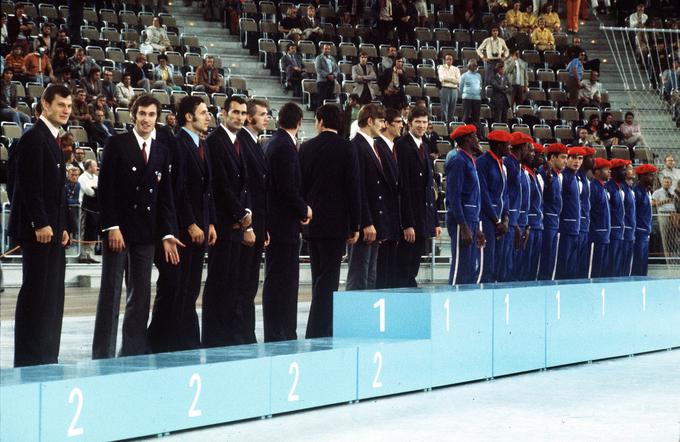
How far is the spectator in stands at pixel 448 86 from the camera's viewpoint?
2166 cm

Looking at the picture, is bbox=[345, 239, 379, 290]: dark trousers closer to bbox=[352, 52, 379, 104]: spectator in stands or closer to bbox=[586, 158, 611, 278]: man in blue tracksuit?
bbox=[586, 158, 611, 278]: man in blue tracksuit

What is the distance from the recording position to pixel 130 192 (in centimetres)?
782

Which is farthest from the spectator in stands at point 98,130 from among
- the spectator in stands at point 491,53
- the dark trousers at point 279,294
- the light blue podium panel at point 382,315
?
the light blue podium panel at point 382,315

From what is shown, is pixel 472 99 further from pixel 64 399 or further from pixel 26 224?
pixel 64 399

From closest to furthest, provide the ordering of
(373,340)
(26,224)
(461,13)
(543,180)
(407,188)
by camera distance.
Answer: (26,224), (373,340), (407,188), (543,180), (461,13)

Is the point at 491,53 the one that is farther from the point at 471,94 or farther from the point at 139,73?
the point at 139,73

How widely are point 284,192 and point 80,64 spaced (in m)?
10.0

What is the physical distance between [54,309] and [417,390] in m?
2.34

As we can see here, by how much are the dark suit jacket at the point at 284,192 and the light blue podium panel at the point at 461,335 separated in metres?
1.22

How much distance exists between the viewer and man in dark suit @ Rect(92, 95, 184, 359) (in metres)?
7.74

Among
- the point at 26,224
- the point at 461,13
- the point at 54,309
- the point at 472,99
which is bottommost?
the point at 54,309

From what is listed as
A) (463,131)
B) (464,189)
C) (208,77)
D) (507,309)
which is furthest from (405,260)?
(208,77)

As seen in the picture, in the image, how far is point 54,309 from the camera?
745 centimetres

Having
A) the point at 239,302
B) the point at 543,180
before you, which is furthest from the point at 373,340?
the point at 543,180
